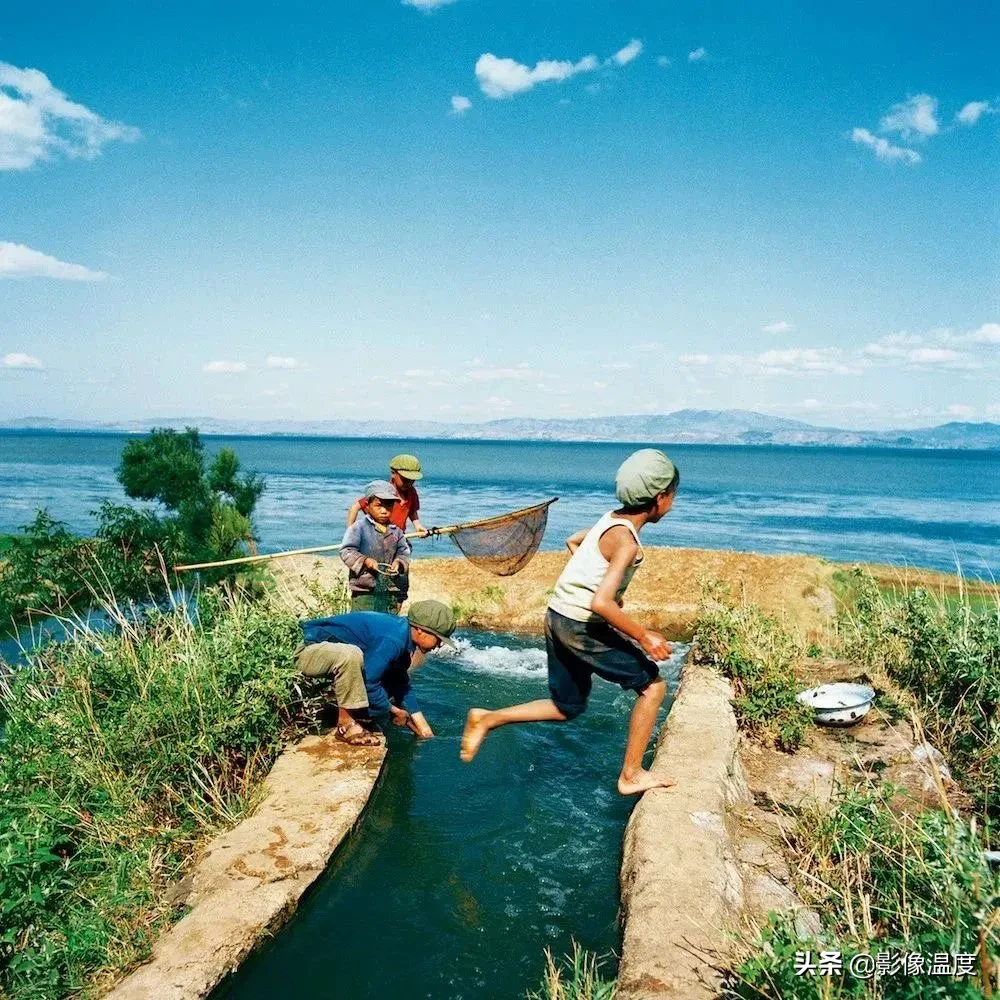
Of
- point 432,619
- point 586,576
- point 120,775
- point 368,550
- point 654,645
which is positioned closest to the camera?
point 654,645

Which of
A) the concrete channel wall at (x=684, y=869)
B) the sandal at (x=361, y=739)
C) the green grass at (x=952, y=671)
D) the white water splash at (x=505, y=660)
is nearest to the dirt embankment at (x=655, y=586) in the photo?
the white water splash at (x=505, y=660)

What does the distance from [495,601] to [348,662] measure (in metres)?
7.52

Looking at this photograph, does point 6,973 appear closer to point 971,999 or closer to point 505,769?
point 505,769

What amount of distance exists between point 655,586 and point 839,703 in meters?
7.89

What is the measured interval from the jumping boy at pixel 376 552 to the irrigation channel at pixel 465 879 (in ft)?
4.35

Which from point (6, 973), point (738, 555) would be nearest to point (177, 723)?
point (6, 973)

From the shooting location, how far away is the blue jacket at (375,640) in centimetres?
541

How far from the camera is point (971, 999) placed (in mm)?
2051

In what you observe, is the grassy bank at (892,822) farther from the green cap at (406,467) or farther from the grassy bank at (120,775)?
the green cap at (406,467)

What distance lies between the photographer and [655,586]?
1369cm

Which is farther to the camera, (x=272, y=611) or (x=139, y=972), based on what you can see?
(x=272, y=611)

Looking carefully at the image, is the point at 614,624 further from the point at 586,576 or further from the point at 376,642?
the point at 376,642

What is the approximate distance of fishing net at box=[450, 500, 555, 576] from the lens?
775 centimetres

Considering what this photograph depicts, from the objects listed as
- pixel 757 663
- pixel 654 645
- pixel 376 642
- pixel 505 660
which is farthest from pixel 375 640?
pixel 505 660
